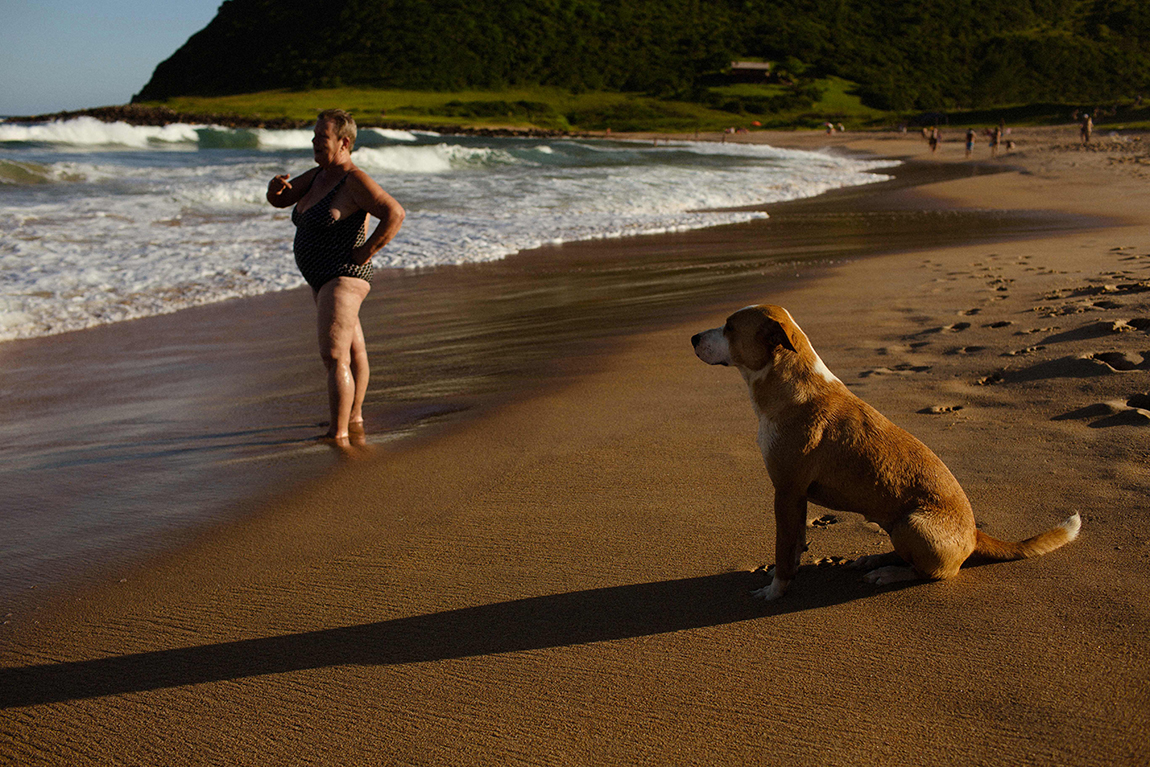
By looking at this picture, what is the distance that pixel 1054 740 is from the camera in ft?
7.52

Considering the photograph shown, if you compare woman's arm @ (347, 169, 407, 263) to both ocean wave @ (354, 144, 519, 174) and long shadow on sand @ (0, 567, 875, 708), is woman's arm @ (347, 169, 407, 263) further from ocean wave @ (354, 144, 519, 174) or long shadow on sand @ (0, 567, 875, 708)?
ocean wave @ (354, 144, 519, 174)

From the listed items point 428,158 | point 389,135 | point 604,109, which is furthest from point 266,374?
point 604,109

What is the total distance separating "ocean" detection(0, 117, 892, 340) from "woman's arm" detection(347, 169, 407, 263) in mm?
5814

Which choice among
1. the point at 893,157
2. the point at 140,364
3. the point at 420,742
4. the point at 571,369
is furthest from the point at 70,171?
the point at 893,157

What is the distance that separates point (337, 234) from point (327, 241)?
0.08 meters

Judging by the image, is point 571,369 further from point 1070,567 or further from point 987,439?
point 1070,567

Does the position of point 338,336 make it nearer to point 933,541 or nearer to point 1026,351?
point 933,541

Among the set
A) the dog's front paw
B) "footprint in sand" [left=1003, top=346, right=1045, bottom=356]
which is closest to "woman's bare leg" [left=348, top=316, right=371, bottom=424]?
the dog's front paw

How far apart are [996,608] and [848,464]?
2.23 ft

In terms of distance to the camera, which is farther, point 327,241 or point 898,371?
point 898,371

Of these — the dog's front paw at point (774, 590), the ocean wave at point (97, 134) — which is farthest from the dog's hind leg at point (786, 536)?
the ocean wave at point (97, 134)

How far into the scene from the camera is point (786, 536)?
3072 millimetres

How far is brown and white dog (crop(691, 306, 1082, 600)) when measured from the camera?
301 cm

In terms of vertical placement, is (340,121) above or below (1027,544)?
above
